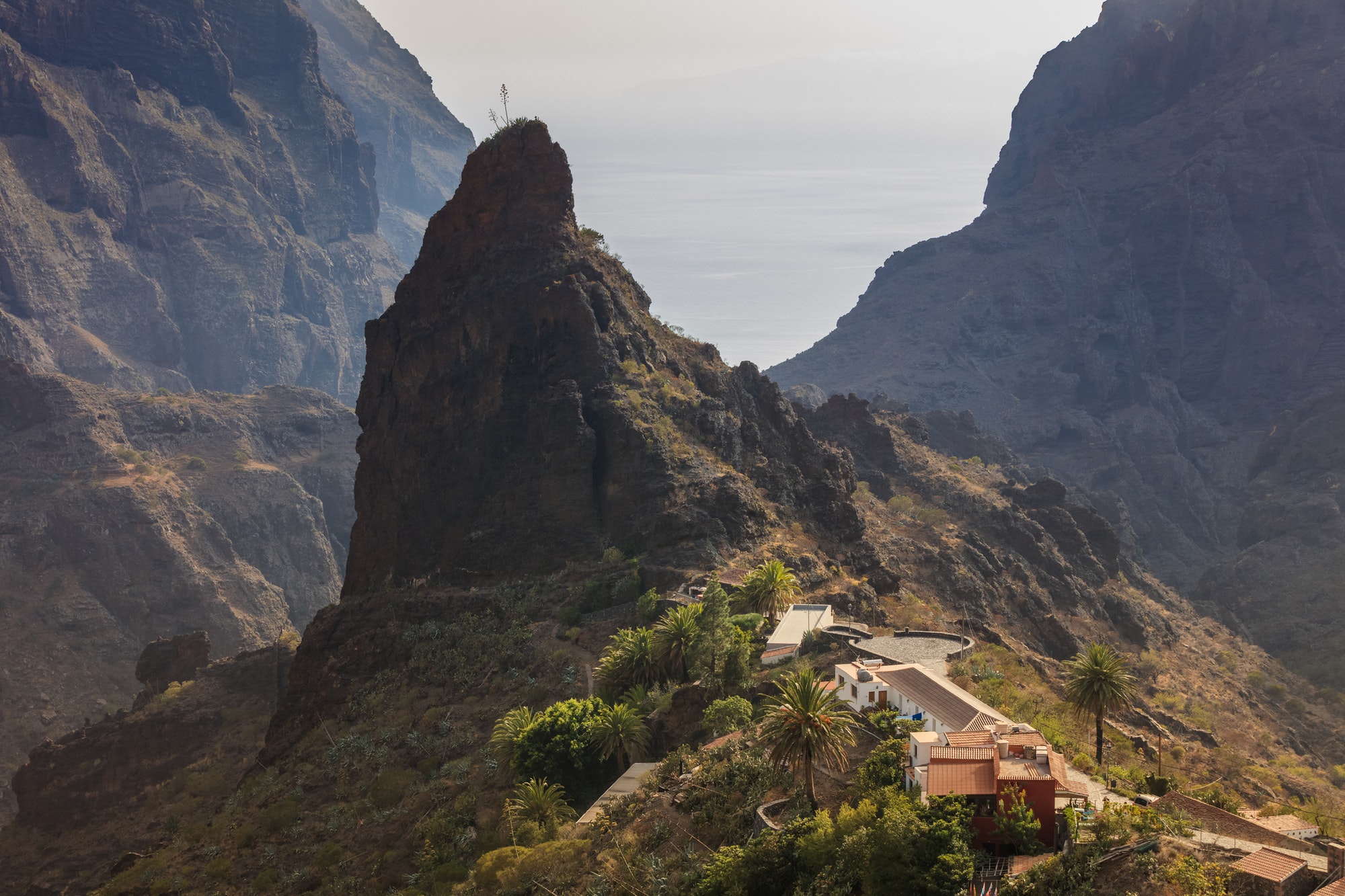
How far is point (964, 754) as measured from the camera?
140 feet

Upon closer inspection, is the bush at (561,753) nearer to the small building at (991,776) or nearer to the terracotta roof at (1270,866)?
the small building at (991,776)

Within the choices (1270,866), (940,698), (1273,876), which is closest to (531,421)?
(940,698)

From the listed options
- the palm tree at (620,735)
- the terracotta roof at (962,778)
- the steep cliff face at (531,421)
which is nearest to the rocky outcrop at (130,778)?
the steep cliff face at (531,421)

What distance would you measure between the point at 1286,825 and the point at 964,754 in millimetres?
11337

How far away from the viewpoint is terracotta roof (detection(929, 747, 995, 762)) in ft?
136

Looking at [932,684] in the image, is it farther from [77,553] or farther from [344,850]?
[77,553]

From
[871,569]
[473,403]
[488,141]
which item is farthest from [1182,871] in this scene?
[488,141]

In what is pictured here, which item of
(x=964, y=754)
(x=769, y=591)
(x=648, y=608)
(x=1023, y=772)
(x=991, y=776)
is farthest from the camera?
(x=648, y=608)

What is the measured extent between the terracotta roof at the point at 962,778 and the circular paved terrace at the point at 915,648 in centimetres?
1964

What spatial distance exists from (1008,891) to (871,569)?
57354mm

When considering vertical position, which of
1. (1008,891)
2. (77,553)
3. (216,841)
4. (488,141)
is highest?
(488,141)

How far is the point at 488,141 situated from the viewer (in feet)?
320

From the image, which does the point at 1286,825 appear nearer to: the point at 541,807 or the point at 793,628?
the point at 793,628

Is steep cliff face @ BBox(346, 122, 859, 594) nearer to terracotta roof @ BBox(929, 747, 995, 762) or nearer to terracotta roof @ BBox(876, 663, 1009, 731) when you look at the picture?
terracotta roof @ BBox(876, 663, 1009, 731)
